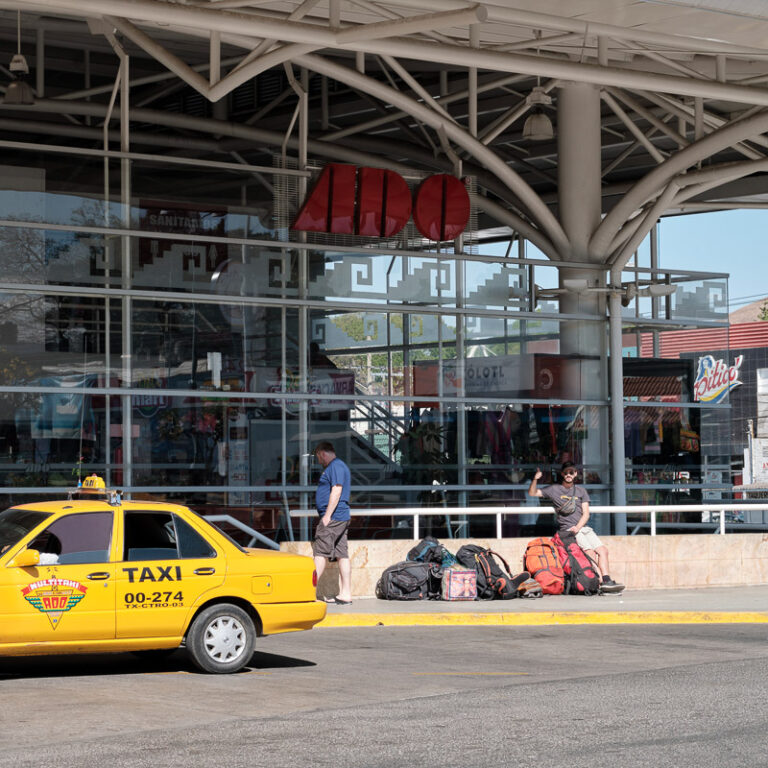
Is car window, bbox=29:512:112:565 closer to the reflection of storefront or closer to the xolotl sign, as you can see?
the reflection of storefront

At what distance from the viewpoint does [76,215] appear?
1981 centimetres

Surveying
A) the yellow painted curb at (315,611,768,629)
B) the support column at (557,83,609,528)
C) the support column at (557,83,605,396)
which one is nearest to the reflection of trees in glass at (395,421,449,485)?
the support column at (557,83,609,528)

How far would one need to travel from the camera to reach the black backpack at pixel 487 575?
56.6 ft

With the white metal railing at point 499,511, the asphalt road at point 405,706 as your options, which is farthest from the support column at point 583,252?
the asphalt road at point 405,706

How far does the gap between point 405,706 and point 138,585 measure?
98.1 inches

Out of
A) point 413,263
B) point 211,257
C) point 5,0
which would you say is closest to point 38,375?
point 211,257

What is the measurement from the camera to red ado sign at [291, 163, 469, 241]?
2173 centimetres

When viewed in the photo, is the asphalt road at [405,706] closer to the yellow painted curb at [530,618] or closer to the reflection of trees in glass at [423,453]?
the yellow painted curb at [530,618]

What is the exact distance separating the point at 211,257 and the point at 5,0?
4678 millimetres

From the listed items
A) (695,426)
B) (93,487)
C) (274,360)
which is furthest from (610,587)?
(93,487)

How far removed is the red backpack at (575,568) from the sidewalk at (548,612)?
0.29 metres

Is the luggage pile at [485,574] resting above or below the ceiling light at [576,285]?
below

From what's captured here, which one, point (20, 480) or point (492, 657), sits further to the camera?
point (20, 480)

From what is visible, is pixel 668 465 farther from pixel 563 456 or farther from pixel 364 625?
pixel 364 625
